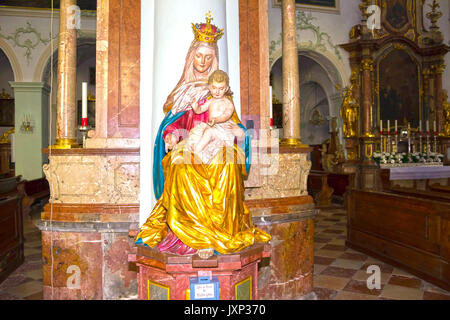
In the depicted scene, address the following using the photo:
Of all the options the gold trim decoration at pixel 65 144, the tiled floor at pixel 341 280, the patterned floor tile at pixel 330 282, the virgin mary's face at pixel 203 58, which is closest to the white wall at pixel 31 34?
the tiled floor at pixel 341 280

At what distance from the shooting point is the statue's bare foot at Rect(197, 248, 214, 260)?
2.24 metres

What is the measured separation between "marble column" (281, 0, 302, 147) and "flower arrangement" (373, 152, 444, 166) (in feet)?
20.6

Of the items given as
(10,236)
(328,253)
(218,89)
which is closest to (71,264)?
(10,236)

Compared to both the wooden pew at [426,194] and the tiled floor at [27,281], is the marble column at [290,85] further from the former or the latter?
the tiled floor at [27,281]

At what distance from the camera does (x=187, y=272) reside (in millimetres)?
2268

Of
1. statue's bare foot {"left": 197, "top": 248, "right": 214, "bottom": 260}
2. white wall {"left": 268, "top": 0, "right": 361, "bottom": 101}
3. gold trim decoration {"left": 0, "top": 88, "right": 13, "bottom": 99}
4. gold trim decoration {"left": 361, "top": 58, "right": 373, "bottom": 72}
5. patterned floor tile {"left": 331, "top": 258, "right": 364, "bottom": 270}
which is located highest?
white wall {"left": 268, "top": 0, "right": 361, "bottom": 101}

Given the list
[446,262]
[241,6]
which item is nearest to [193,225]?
[241,6]

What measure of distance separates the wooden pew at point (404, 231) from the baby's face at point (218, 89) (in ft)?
9.30

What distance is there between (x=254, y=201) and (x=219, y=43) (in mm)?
1673

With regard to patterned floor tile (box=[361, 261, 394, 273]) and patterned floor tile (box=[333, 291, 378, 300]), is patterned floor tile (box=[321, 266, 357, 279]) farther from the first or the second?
patterned floor tile (box=[333, 291, 378, 300])

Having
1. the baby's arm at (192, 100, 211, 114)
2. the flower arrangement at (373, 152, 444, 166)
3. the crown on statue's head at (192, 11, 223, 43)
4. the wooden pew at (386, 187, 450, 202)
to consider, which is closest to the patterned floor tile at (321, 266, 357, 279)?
the wooden pew at (386, 187, 450, 202)

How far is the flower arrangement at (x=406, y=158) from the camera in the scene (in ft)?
31.0

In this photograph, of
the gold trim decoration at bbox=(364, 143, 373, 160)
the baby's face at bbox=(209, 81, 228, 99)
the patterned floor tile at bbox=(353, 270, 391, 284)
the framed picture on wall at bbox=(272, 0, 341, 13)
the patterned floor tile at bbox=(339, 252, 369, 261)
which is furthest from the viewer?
the framed picture on wall at bbox=(272, 0, 341, 13)

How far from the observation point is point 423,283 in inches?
151
